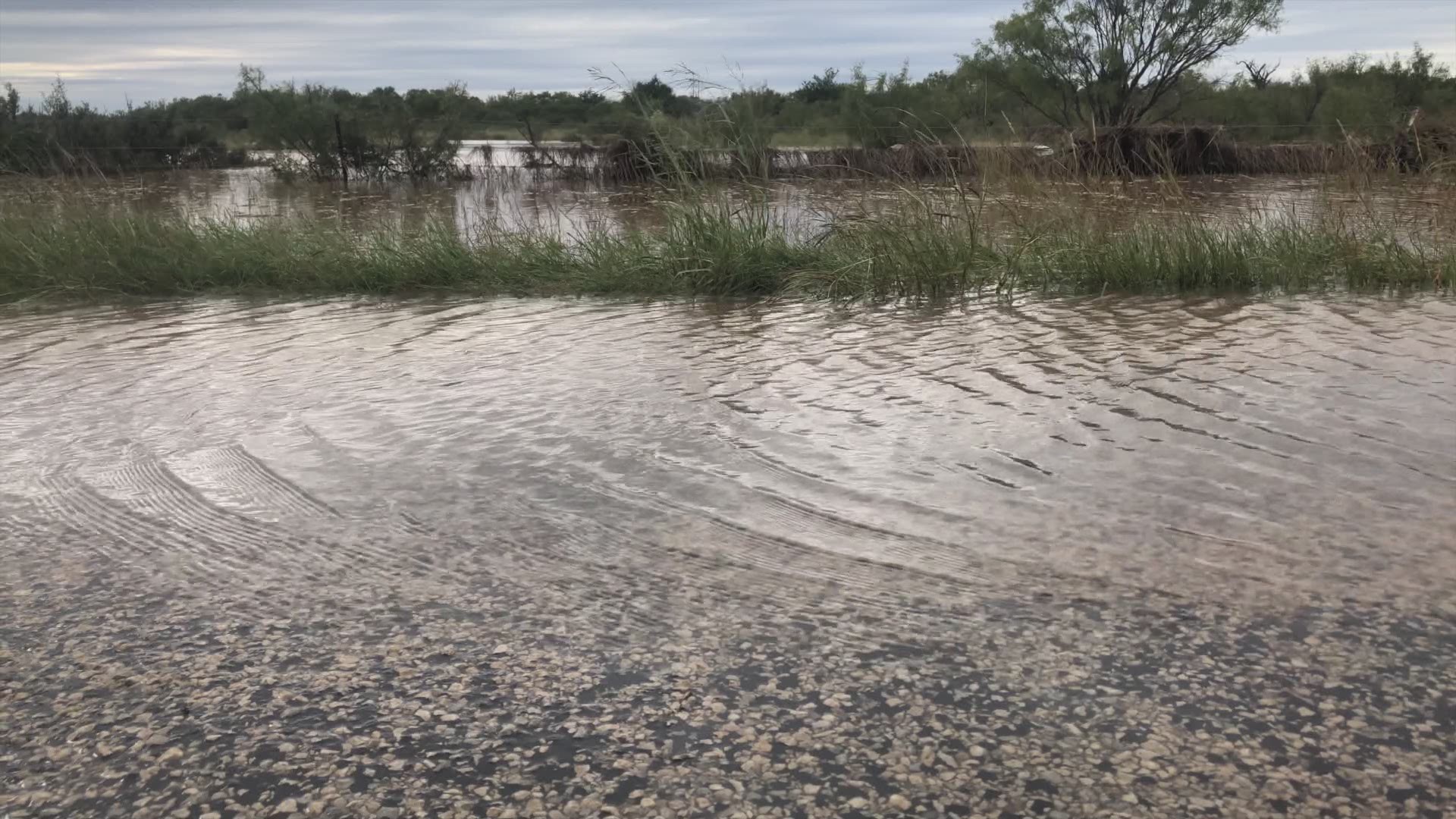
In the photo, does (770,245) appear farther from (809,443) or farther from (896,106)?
(896,106)

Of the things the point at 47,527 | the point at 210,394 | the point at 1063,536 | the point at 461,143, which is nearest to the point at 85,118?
the point at 461,143

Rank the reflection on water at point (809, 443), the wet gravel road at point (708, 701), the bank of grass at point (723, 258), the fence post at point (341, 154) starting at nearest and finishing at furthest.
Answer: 1. the wet gravel road at point (708, 701)
2. the reflection on water at point (809, 443)
3. the bank of grass at point (723, 258)
4. the fence post at point (341, 154)

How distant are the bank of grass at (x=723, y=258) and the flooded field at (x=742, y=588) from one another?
2206 mm

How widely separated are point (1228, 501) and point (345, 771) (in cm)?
270

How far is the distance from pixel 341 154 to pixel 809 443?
19.5 meters

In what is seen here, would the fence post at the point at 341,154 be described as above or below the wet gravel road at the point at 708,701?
above

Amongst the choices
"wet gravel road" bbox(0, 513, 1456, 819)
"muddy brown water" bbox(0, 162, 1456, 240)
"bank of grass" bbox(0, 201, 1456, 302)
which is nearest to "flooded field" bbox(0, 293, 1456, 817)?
"wet gravel road" bbox(0, 513, 1456, 819)

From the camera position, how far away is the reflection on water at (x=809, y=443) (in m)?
3.31

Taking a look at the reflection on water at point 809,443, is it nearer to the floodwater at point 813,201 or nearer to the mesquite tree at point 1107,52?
the floodwater at point 813,201

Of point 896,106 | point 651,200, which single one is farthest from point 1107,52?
point 651,200

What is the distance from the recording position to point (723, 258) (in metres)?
8.30

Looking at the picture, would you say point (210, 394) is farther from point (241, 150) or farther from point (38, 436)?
point (241, 150)

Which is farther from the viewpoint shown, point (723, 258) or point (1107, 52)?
point (1107, 52)

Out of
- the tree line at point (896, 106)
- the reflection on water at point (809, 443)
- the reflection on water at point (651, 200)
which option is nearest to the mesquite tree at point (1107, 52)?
the tree line at point (896, 106)
